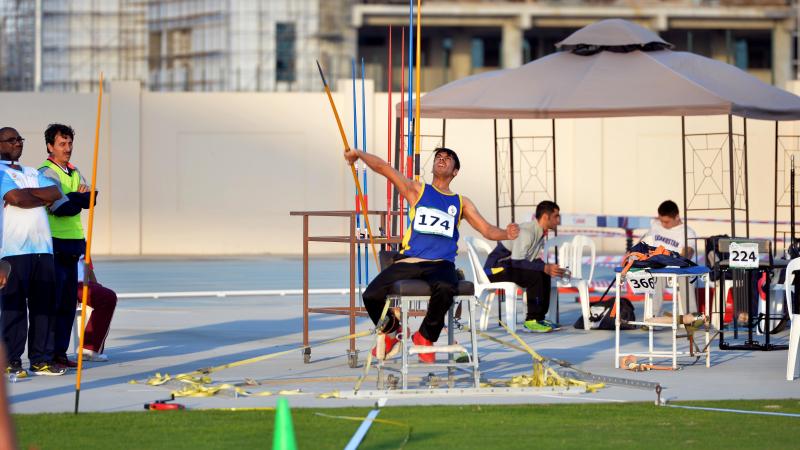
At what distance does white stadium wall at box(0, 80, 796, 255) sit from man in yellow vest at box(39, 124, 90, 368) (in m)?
20.1

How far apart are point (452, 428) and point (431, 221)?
2194 mm

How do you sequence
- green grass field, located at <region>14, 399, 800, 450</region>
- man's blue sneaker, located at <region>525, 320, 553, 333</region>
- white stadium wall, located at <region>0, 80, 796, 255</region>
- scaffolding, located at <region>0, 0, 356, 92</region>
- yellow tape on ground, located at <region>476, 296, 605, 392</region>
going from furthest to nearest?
scaffolding, located at <region>0, 0, 356, 92</region>, white stadium wall, located at <region>0, 80, 796, 255</region>, man's blue sneaker, located at <region>525, 320, 553, 333</region>, yellow tape on ground, located at <region>476, 296, 605, 392</region>, green grass field, located at <region>14, 399, 800, 450</region>

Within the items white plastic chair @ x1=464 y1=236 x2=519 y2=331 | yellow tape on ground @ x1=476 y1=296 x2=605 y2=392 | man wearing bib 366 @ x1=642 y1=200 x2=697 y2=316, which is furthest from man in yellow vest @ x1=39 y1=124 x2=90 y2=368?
man wearing bib 366 @ x1=642 y1=200 x2=697 y2=316

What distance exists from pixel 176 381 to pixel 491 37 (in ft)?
131

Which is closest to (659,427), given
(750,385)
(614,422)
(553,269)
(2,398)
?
(614,422)

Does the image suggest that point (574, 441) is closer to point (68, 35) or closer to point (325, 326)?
point (325, 326)

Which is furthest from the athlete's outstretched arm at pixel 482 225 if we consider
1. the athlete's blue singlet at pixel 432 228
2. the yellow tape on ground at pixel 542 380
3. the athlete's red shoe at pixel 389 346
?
the athlete's red shoe at pixel 389 346

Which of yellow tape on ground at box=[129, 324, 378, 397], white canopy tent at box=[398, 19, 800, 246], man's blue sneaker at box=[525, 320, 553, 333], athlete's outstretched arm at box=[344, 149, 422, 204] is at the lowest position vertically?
yellow tape on ground at box=[129, 324, 378, 397]

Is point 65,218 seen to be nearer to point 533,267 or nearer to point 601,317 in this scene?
point 533,267

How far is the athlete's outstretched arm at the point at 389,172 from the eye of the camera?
31.0 feet

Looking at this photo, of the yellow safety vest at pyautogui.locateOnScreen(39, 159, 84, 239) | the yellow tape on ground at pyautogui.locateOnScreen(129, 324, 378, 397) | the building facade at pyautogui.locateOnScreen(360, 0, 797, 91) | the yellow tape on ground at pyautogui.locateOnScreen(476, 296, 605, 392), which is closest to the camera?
the yellow tape on ground at pyautogui.locateOnScreen(129, 324, 378, 397)

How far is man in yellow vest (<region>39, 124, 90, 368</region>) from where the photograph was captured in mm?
10398

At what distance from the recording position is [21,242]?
32.9ft

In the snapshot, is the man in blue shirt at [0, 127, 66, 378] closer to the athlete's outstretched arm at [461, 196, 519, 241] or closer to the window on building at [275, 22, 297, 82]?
Answer: the athlete's outstretched arm at [461, 196, 519, 241]
